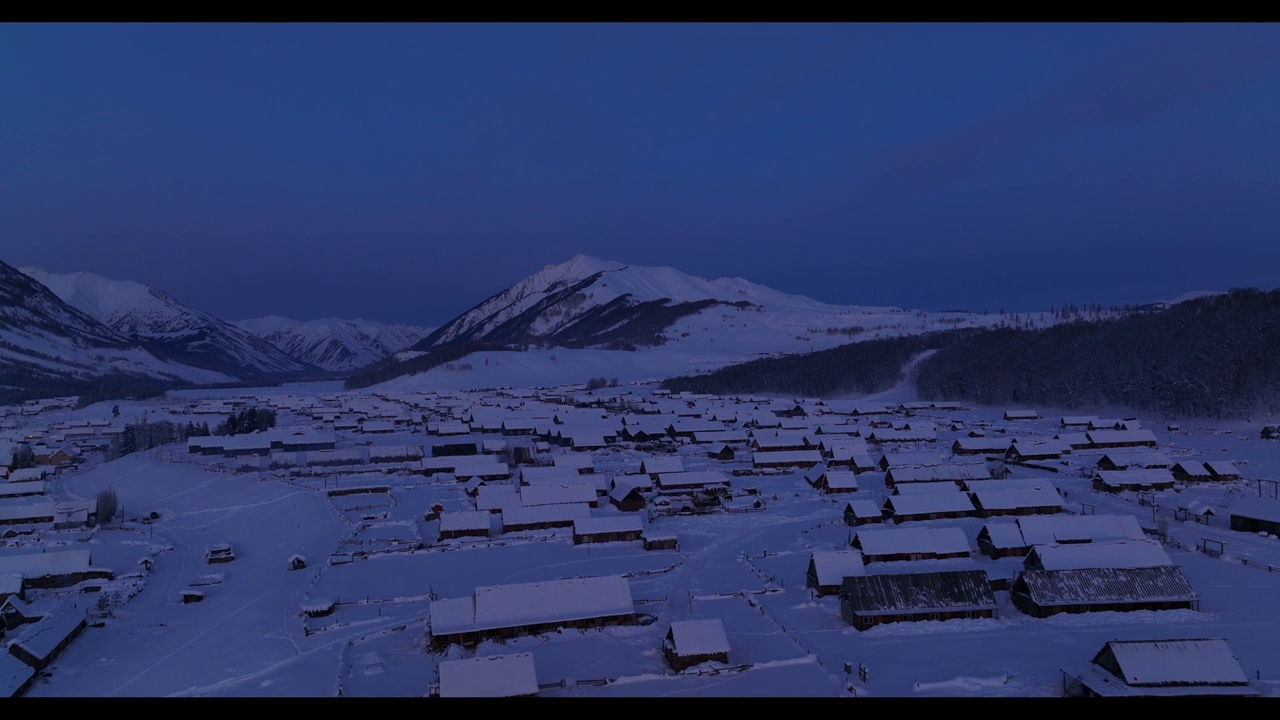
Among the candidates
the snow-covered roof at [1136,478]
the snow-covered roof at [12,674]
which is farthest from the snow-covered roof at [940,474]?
the snow-covered roof at [12,674]

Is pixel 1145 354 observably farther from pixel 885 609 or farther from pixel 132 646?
pixel 132 646

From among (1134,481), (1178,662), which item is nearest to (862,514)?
(1134,481)

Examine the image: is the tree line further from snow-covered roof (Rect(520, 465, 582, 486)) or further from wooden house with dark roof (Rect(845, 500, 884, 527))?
snow-covered roof (Rect(520, 465, 582, 486))

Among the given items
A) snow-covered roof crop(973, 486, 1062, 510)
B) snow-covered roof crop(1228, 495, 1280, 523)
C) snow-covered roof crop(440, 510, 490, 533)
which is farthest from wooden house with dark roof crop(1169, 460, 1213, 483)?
snow-covered roof crop(440, 510, 490, 533)

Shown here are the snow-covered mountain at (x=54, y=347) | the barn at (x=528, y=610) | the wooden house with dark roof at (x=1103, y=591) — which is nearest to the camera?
the barn at (x=528, y=610)

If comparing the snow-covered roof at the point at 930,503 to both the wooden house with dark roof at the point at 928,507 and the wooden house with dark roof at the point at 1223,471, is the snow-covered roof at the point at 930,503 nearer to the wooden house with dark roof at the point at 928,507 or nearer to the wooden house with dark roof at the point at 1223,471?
the wooden house with dark roof at the point at 928,507
